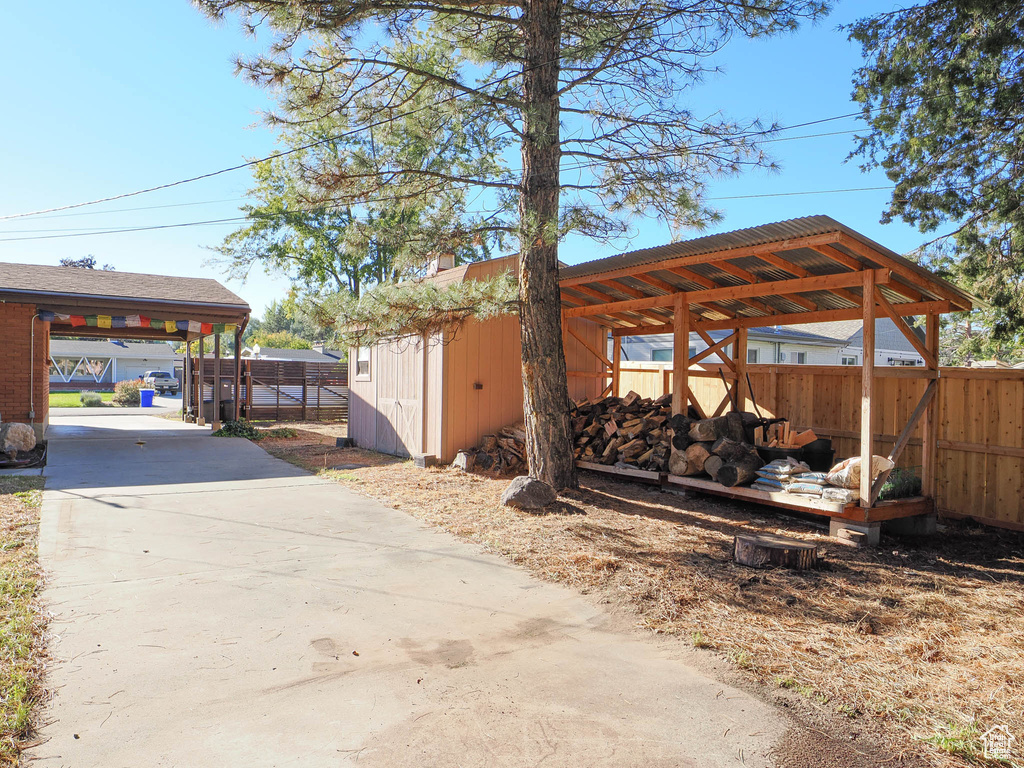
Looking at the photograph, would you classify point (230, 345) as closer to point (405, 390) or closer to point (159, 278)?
point (159, 278)

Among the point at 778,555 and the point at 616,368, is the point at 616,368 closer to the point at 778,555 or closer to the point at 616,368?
the point at 616,368

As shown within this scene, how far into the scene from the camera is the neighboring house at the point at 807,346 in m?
20.5

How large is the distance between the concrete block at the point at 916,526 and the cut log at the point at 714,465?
1900 mm

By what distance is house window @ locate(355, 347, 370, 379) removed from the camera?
12.7m

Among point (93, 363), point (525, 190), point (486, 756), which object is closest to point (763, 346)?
point (525, 190)

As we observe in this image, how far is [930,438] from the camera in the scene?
6824 millimetres

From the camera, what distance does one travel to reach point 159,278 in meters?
16.1

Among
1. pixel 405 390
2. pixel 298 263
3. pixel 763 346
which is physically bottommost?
pixel 405 390

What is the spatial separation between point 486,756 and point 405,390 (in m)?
8.86

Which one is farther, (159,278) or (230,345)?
(230,345)

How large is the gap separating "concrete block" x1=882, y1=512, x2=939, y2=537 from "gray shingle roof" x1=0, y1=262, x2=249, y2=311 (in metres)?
13.2

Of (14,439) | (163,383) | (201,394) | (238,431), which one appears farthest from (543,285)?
(163,383)

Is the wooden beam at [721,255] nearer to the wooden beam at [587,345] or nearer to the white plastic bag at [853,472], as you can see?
the wooden beam at [587,345]

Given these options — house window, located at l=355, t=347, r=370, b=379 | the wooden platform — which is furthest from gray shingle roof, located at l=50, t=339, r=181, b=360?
the wooden platform
